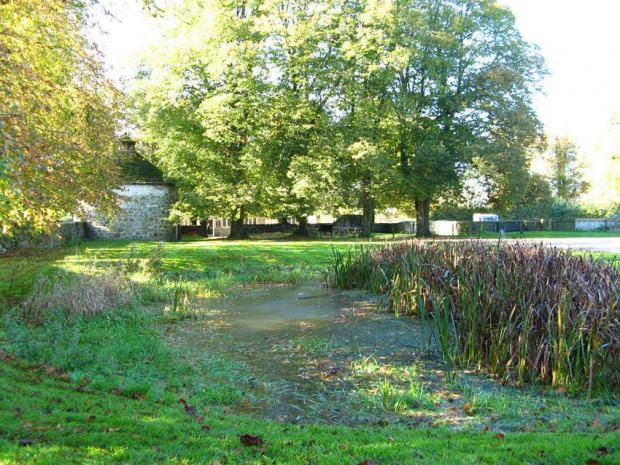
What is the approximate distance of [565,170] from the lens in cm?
5928

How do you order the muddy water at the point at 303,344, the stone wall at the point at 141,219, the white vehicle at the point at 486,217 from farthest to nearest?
the white vehicle at the point at 486,217 < the stone wall at the point at 141,219 < the muddy water at the point at 303,344

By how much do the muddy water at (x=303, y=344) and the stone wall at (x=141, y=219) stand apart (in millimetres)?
16353

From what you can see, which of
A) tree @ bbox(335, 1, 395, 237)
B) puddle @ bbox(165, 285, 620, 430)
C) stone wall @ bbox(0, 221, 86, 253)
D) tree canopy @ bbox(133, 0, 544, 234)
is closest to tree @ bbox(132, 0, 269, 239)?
tree canopy @ bbox(133, 0, 544, 234)

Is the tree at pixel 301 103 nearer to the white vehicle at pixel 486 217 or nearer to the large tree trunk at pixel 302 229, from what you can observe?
the large tree trunk at pixel 302 229

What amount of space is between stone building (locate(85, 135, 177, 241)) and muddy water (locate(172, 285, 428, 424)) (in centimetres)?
1638

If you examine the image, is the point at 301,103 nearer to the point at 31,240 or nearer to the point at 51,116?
Answer: the point at 31,240

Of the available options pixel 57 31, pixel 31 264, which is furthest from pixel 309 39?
pixel 31 264

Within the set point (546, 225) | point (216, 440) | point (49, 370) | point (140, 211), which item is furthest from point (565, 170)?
point (216, 440)

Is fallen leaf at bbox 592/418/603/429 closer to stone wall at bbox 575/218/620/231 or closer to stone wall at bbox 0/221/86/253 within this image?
stone wall at bbox 0/221/86/253

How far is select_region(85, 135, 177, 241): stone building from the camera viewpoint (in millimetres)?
25859

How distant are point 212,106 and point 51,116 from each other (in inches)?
559

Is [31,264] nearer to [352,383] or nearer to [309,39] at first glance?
[352,383]

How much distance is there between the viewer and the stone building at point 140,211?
2586cm

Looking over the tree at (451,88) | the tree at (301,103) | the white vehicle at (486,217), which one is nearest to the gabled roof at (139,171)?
the tree at (301,103)
